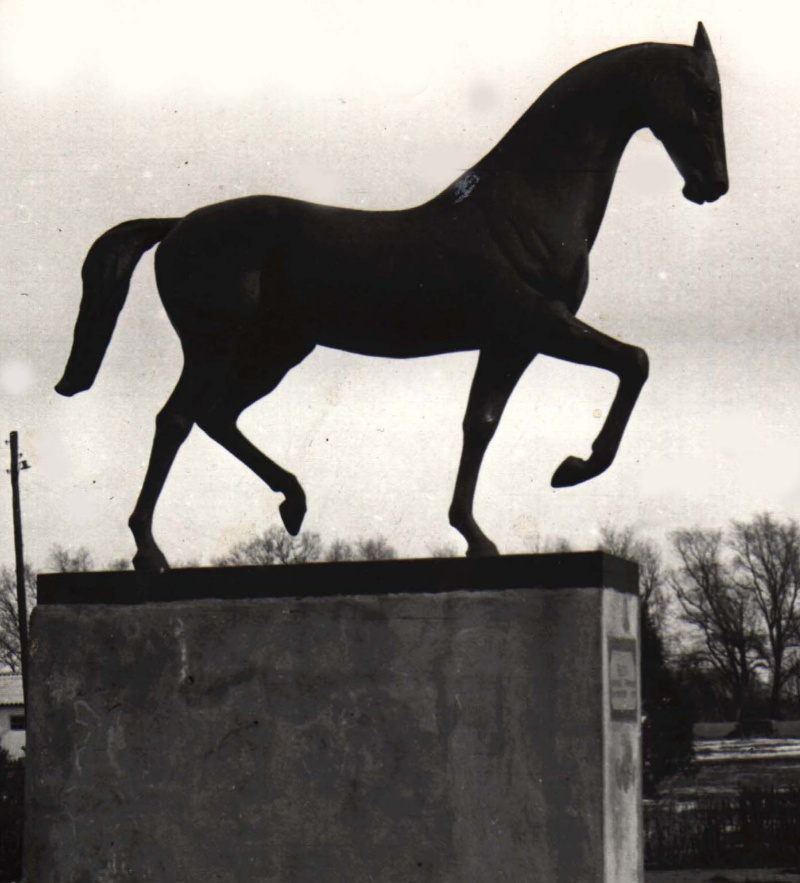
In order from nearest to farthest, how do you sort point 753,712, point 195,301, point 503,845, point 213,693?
point 503,845, point 213,693, point 195,301, point 753,712

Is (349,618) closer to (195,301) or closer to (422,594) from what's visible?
(422,594)

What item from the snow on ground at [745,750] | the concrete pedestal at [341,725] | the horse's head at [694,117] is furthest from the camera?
the snow on ground at [745,750]

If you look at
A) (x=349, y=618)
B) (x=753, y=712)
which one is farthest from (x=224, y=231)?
(x=753, y=712)

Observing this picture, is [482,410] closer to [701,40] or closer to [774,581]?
[701,40]

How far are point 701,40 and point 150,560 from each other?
318 centimetres

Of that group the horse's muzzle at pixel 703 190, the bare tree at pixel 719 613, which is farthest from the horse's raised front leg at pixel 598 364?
the bare tree at pixel 719 613

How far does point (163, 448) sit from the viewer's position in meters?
6.11

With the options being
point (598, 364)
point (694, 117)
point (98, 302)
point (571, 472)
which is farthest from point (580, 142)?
point (98, 302)

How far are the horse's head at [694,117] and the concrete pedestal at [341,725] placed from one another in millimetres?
1639

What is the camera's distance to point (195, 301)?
609 cm

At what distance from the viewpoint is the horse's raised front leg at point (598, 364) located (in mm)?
5477

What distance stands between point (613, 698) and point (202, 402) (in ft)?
7.21

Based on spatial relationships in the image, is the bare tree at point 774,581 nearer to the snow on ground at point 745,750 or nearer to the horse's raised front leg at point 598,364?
the snow on ground at point 745,750

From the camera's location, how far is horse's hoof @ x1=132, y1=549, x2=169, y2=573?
19.4 feet
